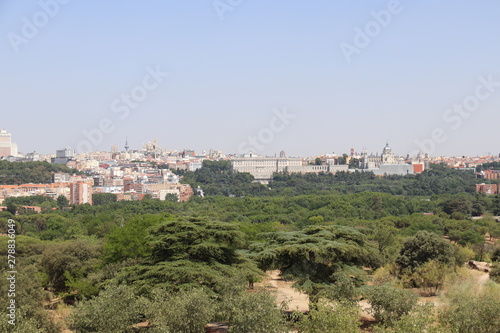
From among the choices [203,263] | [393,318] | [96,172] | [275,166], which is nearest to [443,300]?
[393,318]

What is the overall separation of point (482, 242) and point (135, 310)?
2353 centimetres

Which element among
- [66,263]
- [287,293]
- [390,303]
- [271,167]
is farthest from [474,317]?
[271,167]

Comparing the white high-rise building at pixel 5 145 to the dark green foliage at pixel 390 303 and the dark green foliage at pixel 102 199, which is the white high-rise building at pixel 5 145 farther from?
the dark green foliage at pixel 390 303

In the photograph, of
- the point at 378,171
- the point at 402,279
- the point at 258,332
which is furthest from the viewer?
→ the point at 378,171

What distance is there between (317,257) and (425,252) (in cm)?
718

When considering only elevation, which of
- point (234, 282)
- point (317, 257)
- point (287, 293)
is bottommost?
point (287, 293)

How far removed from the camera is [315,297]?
14.5 m

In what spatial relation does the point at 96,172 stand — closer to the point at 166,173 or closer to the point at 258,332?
the point at 166,173

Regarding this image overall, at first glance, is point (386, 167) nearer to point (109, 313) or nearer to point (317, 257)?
point (317, 257)

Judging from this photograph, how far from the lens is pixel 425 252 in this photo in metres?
20.8

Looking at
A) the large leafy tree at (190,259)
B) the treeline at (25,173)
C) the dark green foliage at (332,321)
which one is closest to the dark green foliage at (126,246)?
the large leafy tree at (190,259)

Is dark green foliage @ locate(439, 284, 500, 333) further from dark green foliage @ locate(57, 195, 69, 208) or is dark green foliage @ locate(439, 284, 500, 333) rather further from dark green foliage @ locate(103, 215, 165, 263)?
dark green foliage @ locate(57, 195, 69, 208)

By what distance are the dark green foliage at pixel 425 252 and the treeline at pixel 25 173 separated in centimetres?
6965

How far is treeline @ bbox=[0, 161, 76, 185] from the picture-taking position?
81.4 meters
